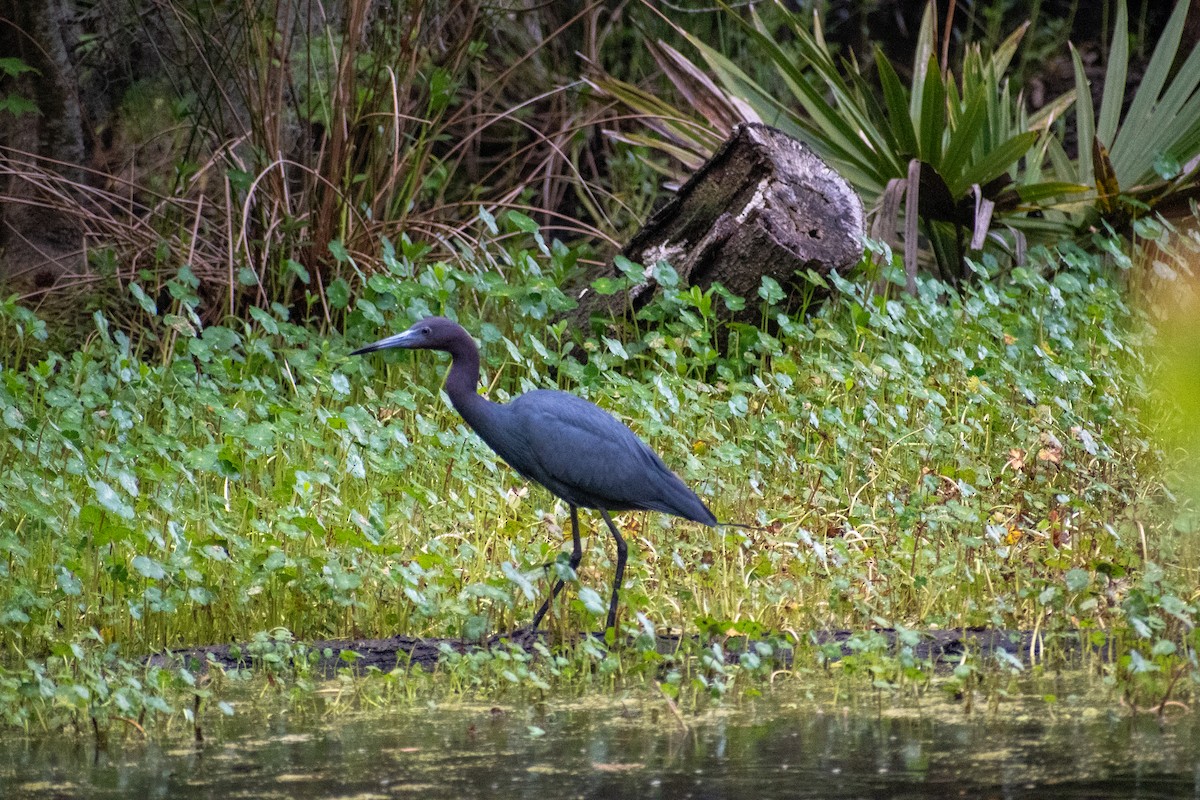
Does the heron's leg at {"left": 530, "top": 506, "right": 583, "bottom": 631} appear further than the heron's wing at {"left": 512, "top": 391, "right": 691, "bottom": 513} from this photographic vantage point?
No

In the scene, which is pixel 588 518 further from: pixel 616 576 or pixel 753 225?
pixel 753 225

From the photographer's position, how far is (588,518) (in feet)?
17.2

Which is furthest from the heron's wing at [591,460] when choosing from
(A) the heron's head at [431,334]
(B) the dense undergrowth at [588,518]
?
(A) the heron's head at [431,334]

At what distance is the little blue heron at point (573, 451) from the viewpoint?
440cm

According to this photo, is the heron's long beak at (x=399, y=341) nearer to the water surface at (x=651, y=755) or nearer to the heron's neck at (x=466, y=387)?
the heron's neck at (x=466, y=387)

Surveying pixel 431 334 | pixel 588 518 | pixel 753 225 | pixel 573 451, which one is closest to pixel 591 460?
pixel 573 451

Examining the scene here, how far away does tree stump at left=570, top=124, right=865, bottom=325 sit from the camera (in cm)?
652

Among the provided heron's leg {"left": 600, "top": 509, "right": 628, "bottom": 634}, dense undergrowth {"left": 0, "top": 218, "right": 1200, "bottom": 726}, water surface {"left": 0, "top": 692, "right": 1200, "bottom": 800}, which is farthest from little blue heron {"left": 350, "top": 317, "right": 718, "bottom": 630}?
water surface {"left": 0, "top": 692, "right": 1200, "bottom": 800}

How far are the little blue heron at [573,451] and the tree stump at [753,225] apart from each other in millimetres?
2046

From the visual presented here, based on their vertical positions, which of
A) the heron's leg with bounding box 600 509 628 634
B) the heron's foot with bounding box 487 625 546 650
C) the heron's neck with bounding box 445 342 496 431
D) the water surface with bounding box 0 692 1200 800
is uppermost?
the heron's neck with bounding box 445 342 496 431

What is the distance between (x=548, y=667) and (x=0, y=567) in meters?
1.65

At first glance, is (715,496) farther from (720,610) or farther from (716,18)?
(716,18)

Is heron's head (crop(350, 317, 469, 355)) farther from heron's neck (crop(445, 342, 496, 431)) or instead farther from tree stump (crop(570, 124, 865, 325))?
tree stump (crop(570, 124, 865, 325))

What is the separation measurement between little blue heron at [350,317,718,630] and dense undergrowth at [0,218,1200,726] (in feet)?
0.67
